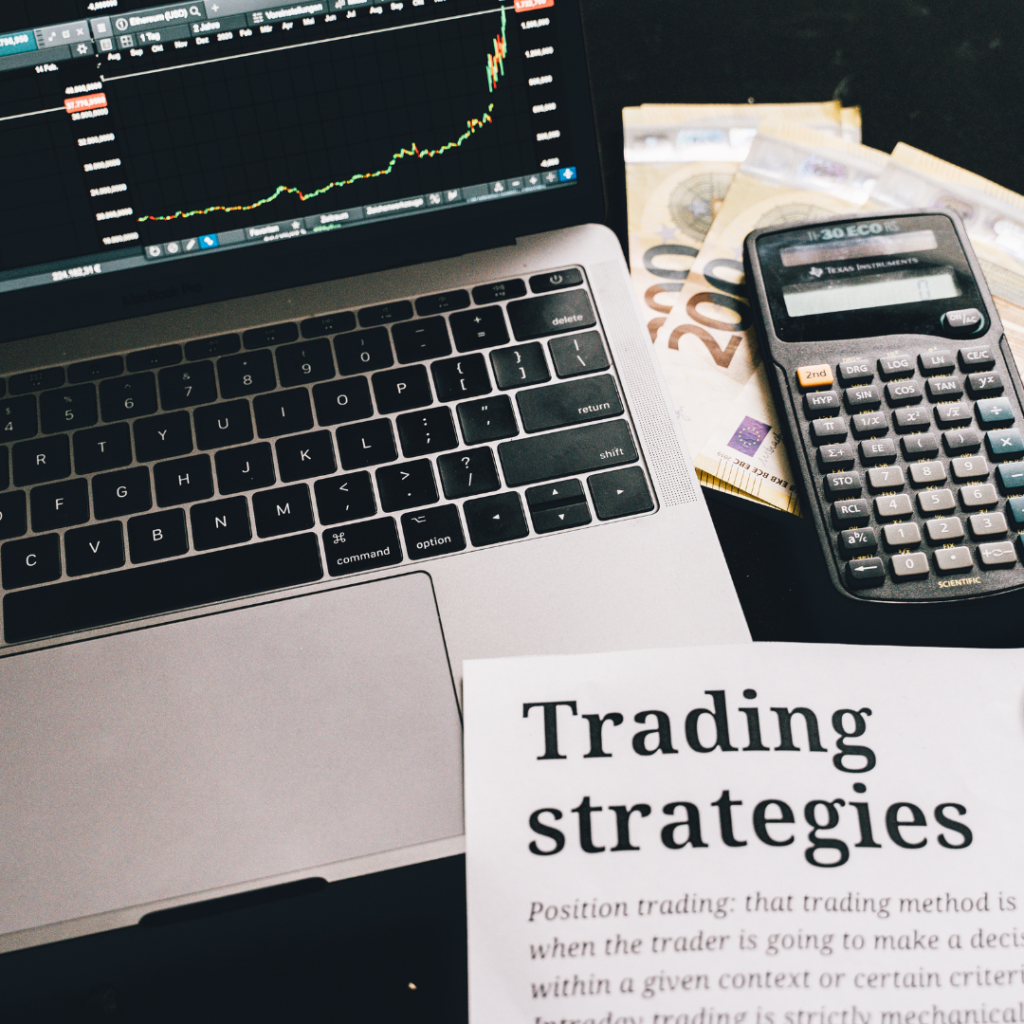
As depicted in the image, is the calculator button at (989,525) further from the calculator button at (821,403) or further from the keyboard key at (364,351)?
the keyboard key at (364,351)

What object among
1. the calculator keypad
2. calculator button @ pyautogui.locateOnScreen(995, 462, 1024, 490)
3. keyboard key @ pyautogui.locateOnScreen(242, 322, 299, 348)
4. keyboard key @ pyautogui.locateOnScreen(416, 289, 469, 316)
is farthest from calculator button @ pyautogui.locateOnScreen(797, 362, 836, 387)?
keyboard key @ pyautogui.locateOnScreen(242, 322, 299, 348)

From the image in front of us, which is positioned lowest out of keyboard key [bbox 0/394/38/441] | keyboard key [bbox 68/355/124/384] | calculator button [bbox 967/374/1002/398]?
calculator button [bbox 967/374/1002/398]

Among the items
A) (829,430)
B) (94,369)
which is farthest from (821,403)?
(94,369)

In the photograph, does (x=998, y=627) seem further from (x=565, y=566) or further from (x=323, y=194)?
(x=323, y=194)

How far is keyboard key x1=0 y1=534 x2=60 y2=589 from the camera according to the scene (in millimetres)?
463

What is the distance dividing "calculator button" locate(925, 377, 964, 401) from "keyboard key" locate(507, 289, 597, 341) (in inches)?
7.9

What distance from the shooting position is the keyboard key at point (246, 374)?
51 cm

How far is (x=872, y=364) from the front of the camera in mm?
498

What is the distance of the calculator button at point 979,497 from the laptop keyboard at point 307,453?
172 millimetres

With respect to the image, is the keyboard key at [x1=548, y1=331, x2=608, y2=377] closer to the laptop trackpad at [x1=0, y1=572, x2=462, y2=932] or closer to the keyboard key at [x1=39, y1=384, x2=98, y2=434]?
the laptop trackpad at [x1=0, y1=572, x2=462, y2=932]

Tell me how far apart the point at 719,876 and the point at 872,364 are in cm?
30

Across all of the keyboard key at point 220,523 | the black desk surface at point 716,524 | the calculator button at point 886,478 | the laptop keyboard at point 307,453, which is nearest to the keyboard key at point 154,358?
the laptop keyboard at point 307,453

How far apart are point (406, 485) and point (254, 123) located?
230 millimetres

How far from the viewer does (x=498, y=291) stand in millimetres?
526
